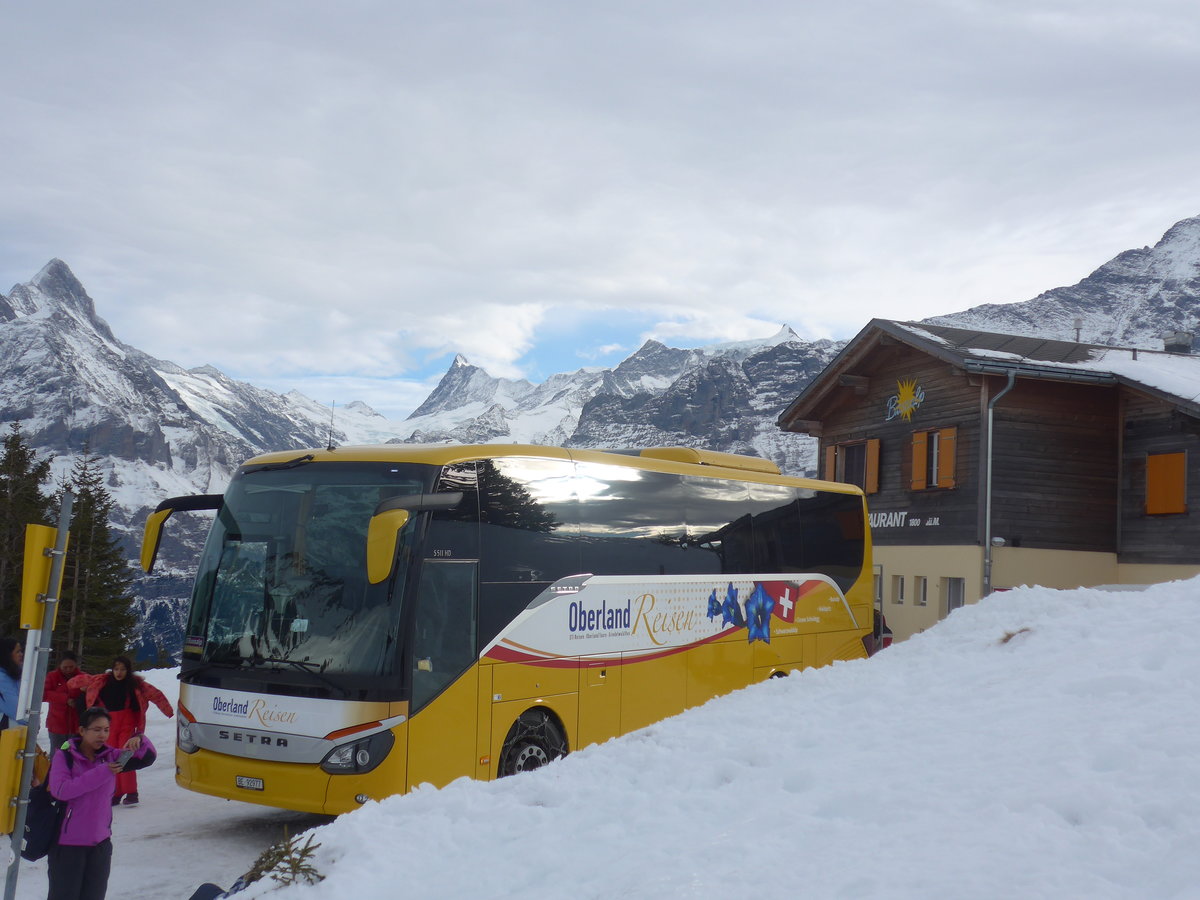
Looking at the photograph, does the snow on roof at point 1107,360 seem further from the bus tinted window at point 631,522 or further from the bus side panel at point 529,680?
the bus side panel at point 529,680

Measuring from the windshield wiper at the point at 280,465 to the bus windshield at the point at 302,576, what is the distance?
0.02m

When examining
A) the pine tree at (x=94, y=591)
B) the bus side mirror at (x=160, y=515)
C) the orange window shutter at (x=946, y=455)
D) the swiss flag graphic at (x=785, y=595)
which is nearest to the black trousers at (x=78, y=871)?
the bus side mirror at (x=160, y=515)

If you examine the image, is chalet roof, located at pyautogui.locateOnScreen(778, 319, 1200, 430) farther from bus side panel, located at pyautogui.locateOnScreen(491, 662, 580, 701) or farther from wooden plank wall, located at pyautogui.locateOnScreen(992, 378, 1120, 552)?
bus side panel, located at pyautogui.locateOnScreen(491, 662, 580, 701)

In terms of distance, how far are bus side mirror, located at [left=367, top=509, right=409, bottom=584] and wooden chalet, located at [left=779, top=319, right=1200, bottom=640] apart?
16373 mm

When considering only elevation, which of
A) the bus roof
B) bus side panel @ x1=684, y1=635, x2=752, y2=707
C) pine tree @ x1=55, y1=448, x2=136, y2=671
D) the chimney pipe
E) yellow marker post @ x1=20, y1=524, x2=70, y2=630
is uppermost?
the chimney pipe

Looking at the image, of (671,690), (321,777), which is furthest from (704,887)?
(671,690)

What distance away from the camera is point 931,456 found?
77.5ft

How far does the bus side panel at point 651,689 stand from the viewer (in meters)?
10.4

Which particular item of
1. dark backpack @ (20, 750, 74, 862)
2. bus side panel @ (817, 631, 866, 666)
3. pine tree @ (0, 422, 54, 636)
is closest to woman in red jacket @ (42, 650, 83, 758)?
dark backpack @ (20, 750, 74, 862)

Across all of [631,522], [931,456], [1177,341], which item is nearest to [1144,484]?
[931,456]

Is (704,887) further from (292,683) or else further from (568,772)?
(292,683)

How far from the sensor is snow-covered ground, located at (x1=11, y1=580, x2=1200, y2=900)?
4.14 m

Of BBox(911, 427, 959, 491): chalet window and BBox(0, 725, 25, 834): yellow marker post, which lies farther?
BBox(911, 427, 959, 491): chalet window

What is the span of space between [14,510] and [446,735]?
42.5 metres
